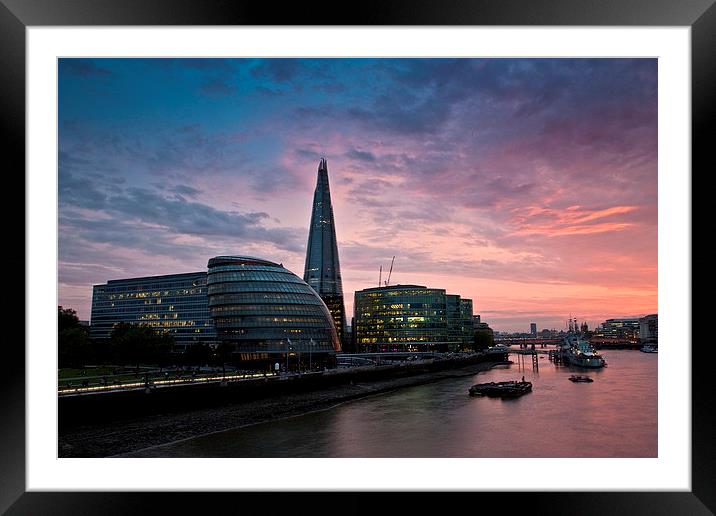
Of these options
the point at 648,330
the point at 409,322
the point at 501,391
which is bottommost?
the point at 648,330

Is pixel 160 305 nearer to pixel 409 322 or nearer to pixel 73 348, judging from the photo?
pixel 73 348

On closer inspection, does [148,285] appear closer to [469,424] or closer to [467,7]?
[469,424]

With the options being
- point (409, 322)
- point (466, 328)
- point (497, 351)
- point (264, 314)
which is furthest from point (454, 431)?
point (466, 328)

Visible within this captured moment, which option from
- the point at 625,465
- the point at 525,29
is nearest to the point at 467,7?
the point at 525,29

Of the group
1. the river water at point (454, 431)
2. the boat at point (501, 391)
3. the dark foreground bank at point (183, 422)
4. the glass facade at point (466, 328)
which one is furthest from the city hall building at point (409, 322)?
the river water at point (454, 431)

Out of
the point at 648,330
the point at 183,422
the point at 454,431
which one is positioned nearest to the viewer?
the point at 454,431

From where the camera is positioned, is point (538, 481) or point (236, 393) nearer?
point (538, 481)

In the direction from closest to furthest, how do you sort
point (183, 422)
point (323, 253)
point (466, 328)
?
point (183, 422) → point (466, 328) → point (323, 253)
